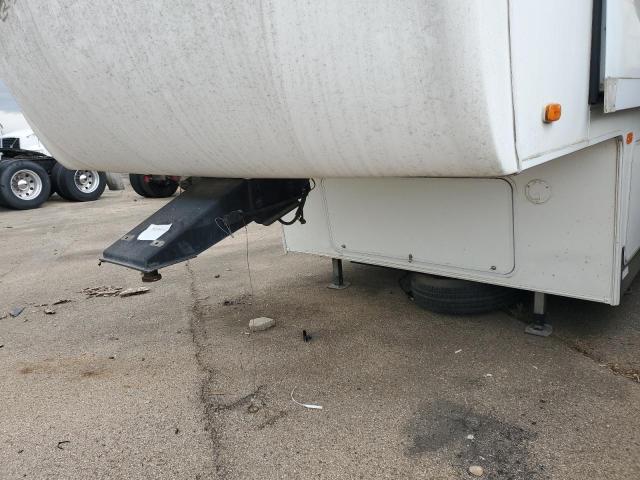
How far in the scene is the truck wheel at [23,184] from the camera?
970 cm

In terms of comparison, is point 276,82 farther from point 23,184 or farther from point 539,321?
point 23,184

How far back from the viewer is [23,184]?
10.1 m

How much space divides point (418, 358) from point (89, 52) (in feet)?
7.05

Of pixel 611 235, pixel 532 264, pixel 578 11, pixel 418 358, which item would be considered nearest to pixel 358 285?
pixel 418 358

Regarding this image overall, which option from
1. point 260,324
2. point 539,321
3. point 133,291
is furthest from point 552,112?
point 133,291

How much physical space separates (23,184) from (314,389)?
9908 mm

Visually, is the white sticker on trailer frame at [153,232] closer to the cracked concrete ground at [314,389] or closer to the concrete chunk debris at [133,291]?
the cracked concrete ground at [314,389]

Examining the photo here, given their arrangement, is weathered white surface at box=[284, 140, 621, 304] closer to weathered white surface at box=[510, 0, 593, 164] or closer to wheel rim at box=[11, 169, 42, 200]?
weathered white surface at box=[510, 0, 593, 164]

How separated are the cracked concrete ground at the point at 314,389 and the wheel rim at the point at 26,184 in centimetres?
698

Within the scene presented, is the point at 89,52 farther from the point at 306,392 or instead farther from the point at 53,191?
the point at 53,191

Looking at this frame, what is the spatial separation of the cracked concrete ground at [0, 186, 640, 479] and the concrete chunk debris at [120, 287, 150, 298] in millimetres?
135

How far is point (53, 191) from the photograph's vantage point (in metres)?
11.1

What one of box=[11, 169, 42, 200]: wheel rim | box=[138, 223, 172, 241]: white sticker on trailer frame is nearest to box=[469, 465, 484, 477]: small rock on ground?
box=[138, 223, 172, 241]: white sticker on trailer frame

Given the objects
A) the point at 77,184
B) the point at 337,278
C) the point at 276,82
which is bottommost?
the point at 337,278
